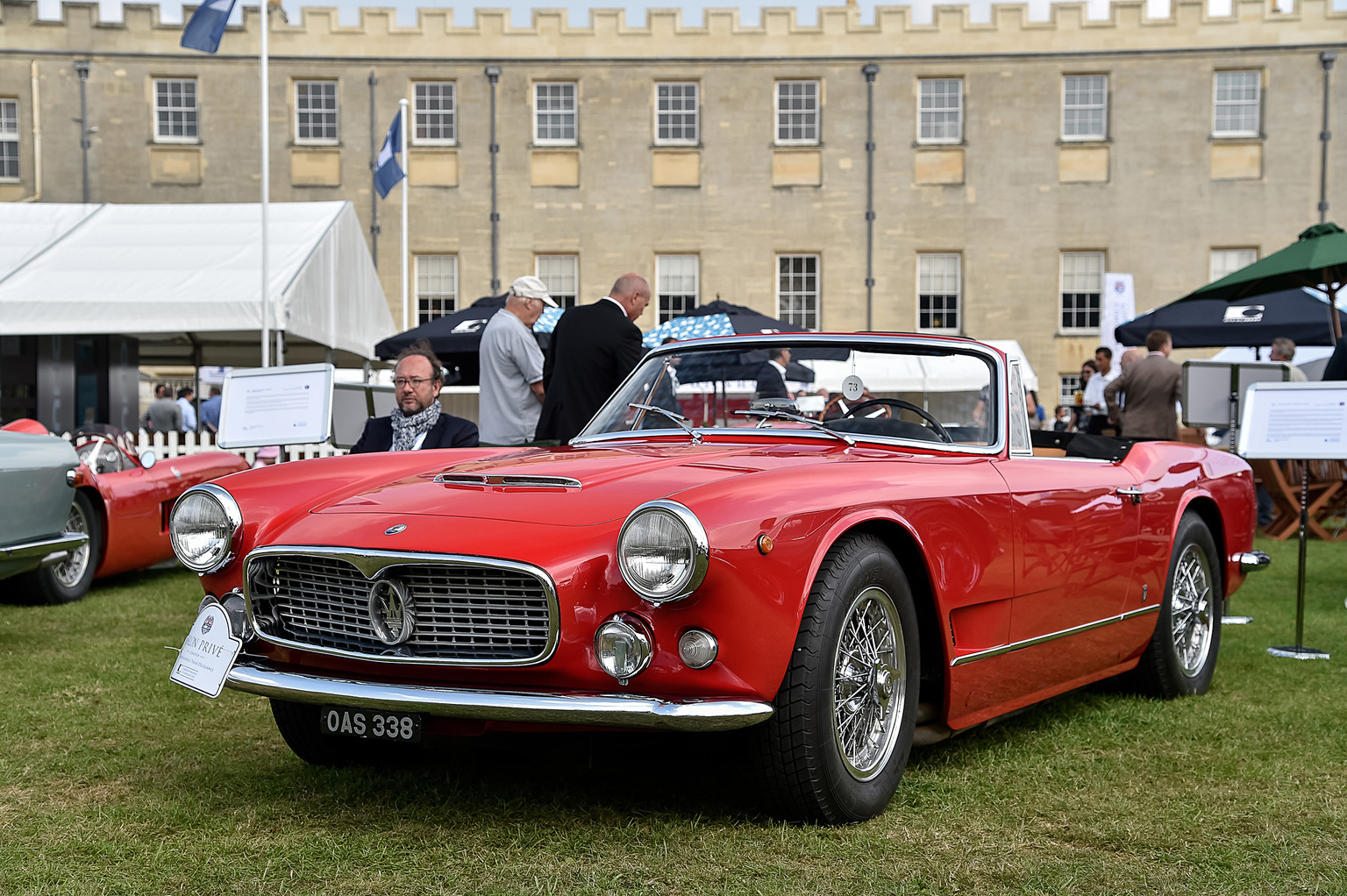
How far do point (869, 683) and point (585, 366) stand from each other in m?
3.77

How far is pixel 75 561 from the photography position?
28.1 ft

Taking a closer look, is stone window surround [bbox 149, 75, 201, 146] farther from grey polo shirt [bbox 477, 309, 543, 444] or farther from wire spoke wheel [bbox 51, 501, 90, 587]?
grey polo shirt [bbox 477, 309, 543, 444]

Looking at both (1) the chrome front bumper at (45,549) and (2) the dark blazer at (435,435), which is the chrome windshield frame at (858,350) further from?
(1) the chrome front bumper at (45,549)

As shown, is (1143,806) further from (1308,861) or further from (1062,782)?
(1308,861)

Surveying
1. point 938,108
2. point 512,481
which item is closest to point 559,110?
point 938,108

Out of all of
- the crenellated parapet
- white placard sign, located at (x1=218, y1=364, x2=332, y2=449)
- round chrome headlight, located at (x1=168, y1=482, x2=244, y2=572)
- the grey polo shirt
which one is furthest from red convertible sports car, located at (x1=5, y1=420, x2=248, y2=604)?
the crenellated parapet

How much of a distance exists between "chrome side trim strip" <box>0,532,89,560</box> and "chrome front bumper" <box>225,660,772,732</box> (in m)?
3.19

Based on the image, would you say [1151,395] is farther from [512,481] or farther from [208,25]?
[208,25]

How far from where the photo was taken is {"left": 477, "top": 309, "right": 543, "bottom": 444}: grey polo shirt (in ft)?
24.9

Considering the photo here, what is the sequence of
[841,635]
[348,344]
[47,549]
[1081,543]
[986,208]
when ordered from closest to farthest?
[841,635]
[1081,543]
[47,549]
[348,344]
[986,208]

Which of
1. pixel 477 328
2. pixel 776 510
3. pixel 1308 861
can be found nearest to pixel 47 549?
pixel 776 510

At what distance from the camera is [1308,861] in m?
3.28

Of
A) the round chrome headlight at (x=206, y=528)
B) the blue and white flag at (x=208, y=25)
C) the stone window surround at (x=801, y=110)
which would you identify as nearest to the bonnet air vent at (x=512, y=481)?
the round chrome headlight at (x=206, y=528)

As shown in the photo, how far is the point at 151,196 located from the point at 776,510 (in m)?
26.6
